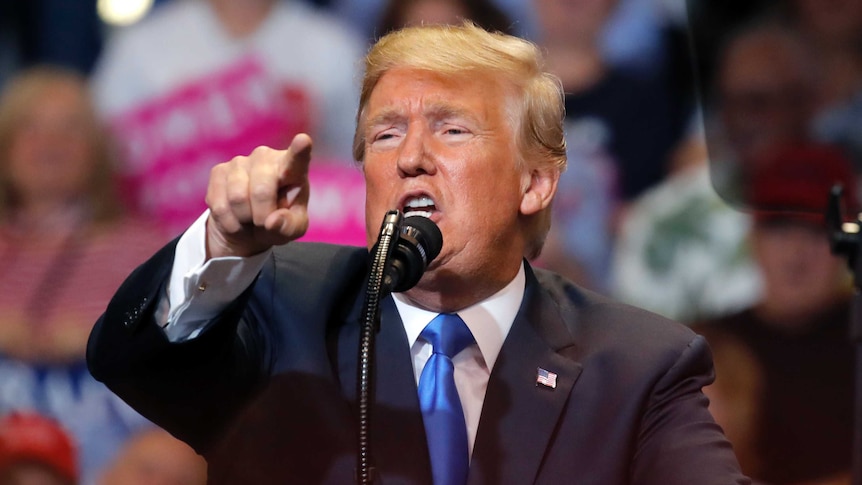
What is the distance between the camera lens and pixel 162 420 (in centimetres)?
174

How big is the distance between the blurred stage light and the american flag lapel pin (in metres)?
1.86

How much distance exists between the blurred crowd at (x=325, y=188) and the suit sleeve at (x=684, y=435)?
1.15 meters

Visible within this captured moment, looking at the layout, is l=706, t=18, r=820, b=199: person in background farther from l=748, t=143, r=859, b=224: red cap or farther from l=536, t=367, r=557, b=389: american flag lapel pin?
l=536, t=367, r=557, b=389: american flag lapel pin

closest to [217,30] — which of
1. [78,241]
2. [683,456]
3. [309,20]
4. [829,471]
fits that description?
[309,20]

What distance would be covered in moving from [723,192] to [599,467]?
2.92ft

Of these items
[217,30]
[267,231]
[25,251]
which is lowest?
[25,251]

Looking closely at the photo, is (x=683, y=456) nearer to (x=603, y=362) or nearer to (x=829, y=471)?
(x=603, y=362)

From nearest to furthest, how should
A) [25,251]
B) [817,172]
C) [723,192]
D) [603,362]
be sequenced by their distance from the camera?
[603,362] → [723,192] → [817,172] → [25,251]

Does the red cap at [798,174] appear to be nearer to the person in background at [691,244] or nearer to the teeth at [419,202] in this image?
the person in background at [691,244]

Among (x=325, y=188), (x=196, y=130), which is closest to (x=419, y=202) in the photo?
(x=325, y=188)

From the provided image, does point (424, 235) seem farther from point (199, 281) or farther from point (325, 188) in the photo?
point (325, 188)

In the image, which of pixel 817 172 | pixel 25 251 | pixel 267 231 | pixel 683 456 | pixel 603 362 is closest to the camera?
pixel 267 231

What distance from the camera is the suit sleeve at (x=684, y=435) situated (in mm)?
1657

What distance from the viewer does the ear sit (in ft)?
6.48
